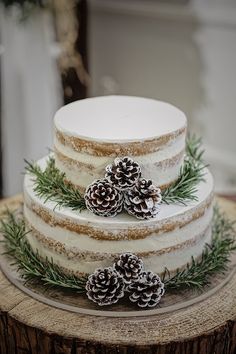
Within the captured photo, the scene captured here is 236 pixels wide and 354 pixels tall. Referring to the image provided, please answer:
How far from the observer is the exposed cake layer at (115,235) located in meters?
1.13

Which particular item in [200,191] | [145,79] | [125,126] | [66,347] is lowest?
[145,79]

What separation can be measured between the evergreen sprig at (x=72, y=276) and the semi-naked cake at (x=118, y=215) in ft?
0.07

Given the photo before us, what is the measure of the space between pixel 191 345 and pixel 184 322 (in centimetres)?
5

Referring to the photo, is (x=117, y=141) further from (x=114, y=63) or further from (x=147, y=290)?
(x=114, y=63)

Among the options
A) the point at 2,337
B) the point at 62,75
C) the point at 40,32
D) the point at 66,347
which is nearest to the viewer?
the point at 66,347

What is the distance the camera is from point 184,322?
1104mm

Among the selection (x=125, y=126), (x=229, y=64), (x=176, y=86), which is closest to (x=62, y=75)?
(x=176, y=86)

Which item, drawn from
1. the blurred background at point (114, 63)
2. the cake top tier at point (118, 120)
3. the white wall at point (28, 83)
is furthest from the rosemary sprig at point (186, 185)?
the white wall at point (28, 83)

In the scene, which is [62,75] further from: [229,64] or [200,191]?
[200,191]

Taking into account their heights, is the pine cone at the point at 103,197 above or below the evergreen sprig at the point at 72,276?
above

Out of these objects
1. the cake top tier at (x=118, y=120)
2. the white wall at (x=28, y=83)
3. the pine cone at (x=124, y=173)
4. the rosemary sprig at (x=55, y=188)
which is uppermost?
the cake top tier at (x=118, y=120)

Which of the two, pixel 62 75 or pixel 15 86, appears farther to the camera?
pixel 62 75

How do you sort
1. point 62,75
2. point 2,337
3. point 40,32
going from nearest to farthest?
point 2,337 < point 40,32 < point 62,75

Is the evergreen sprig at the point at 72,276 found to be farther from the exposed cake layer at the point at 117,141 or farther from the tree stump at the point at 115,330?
the exposed cake layer at the point at 117,141
